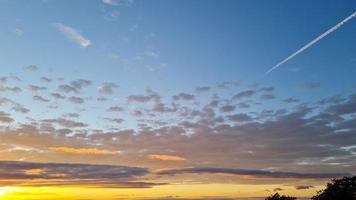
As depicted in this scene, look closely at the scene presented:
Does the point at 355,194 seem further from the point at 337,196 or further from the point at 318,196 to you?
the point at 318,196

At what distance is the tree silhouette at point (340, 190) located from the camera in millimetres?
113875

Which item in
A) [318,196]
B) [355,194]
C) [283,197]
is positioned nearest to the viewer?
[355,194]

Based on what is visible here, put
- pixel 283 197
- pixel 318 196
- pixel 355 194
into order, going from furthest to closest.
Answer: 1. pixel 283 197
2. pixel 318 196
3. pixel 355 194

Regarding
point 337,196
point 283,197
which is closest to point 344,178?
point 337,196

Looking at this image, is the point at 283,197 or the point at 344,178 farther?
the point at 283,197

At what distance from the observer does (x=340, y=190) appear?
115750mm

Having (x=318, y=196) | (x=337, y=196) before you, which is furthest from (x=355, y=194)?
(x=318, y=196)

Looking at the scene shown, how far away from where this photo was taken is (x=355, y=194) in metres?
114

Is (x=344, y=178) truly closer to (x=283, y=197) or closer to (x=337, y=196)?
(x=337, y=196)

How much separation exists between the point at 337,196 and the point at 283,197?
3596cm

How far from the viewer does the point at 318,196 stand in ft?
404

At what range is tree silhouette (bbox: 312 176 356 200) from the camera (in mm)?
113875

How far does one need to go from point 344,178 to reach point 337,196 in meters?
6.54
